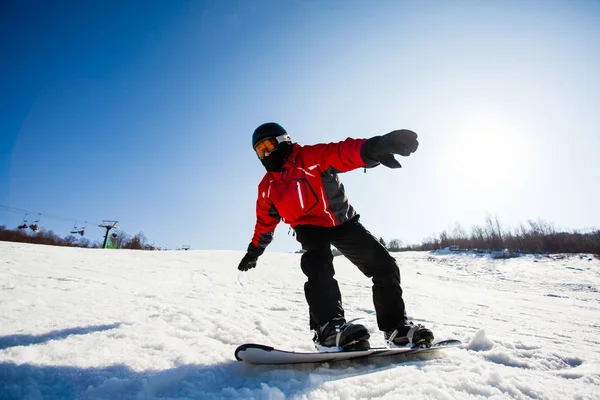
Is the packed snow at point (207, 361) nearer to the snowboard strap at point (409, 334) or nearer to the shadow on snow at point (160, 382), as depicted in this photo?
the shadow on snow at point (160, 382)

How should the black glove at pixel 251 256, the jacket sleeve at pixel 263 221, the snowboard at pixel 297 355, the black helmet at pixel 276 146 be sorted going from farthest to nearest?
1. the black glove at pixel 251 256
2. the jacket sleeve at pixel 263 221
3. the black helmet at pixel 276 146
4. the snowboard at pixel 297 355

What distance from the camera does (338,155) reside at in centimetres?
203

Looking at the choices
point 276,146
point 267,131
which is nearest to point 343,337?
point 276,146

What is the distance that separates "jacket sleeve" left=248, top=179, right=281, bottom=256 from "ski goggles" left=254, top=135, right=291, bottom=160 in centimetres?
27

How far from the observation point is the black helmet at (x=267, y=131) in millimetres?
2389

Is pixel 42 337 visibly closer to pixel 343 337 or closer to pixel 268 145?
pixel 343 337

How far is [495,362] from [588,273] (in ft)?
77.2

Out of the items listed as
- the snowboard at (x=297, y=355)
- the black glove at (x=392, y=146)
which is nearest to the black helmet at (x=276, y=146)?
the black glove at (x=392, y=146)

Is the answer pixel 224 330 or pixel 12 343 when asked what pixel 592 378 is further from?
pixel 12 343

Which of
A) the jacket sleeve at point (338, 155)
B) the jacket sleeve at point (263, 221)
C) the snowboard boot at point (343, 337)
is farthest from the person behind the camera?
the jacket sleeve at point (263, 221)

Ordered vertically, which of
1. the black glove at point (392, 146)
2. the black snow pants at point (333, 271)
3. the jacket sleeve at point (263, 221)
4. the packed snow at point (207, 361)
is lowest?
the packed snow at point (207, 361)

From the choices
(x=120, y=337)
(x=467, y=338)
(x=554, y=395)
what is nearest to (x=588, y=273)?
(x=467, y=338)

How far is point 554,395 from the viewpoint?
1.14m

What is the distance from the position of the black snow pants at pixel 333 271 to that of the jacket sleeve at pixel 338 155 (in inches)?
20.6
